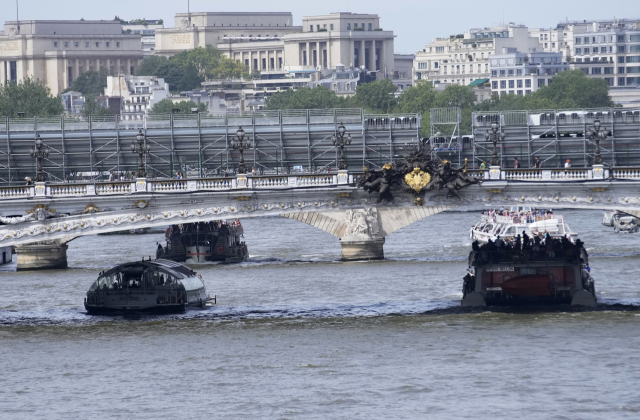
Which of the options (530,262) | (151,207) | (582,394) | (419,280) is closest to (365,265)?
(419,280)

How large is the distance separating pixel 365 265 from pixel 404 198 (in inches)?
627

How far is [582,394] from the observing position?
135 ft

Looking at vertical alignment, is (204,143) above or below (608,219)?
above

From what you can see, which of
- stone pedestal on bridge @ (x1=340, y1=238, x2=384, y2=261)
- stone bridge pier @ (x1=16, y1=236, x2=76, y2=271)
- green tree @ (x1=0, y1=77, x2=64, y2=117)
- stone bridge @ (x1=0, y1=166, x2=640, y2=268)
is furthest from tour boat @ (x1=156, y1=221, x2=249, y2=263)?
green tree @ (x1=0, y1=77, x2=64, y2=117)

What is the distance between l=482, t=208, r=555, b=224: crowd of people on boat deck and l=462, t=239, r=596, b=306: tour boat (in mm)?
35378

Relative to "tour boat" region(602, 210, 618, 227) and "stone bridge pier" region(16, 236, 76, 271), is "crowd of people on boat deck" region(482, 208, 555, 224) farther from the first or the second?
"stone bridge pier" region(16, 236, 76, 271)

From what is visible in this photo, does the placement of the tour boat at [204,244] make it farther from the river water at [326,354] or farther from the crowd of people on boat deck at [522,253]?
the crowd of people on boat deck at [522,253]

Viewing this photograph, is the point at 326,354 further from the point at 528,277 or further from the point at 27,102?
the point at 27,102

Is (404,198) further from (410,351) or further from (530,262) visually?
(410,351)

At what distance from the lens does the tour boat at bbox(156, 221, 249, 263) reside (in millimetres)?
80438

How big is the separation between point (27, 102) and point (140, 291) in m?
82.1

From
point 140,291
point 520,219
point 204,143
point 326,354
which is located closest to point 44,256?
point 204,143

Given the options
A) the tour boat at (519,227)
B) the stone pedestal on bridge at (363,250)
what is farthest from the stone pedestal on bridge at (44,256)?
the tour boat at (519,227)

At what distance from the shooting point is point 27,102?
136125mm
